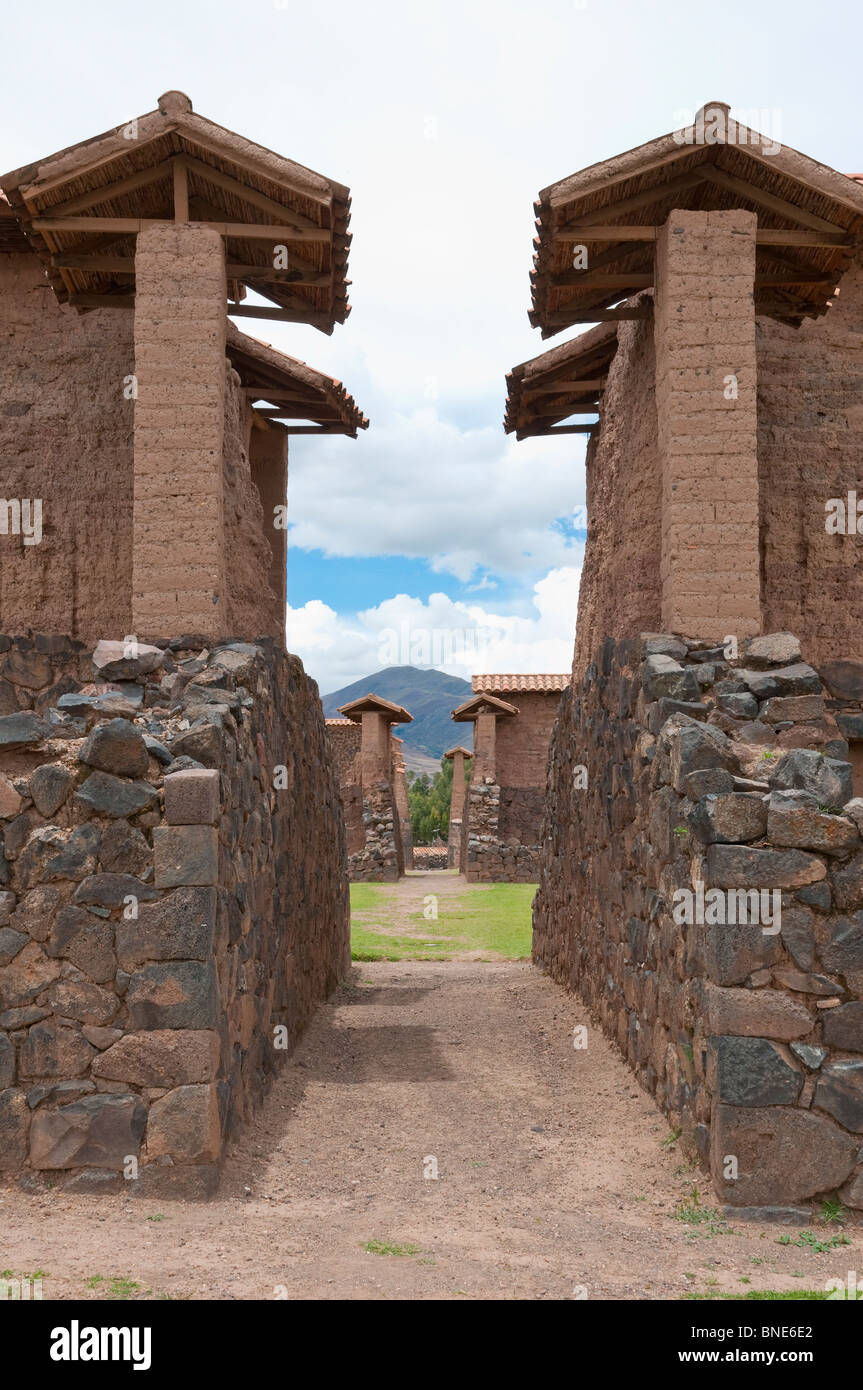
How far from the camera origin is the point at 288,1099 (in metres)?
7.40

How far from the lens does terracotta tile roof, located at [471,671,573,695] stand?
25.4 meters

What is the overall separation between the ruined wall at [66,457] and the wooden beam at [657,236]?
413 cm

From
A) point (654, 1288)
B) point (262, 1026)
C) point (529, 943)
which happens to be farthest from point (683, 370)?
point (529, 943)

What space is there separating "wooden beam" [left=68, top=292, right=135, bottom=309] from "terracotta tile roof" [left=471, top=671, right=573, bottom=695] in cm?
1650

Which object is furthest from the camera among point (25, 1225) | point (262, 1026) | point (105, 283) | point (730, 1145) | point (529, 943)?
point (529, 943)

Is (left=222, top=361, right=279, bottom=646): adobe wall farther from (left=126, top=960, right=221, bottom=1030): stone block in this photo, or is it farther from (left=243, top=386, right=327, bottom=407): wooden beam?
(left=126, top=960, right=221, bottom=1030): stone block

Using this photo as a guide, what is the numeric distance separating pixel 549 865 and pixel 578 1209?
7.09 metres

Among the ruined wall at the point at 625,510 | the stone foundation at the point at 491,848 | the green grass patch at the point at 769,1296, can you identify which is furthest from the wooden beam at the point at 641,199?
the stone foundation at the point at 491,848

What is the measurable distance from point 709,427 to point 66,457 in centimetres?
568

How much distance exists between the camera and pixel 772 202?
8.89 m

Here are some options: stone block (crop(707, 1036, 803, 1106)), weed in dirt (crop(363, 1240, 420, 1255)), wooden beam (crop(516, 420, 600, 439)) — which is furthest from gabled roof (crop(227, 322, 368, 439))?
weed in dirt (crop(363, 1240, 420, 1255))

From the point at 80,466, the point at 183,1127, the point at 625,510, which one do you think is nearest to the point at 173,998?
the point at 183,1127

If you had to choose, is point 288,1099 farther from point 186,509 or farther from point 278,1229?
point 186,509

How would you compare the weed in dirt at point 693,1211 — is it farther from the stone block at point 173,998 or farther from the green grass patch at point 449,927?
the green grass patch at point 449,927
